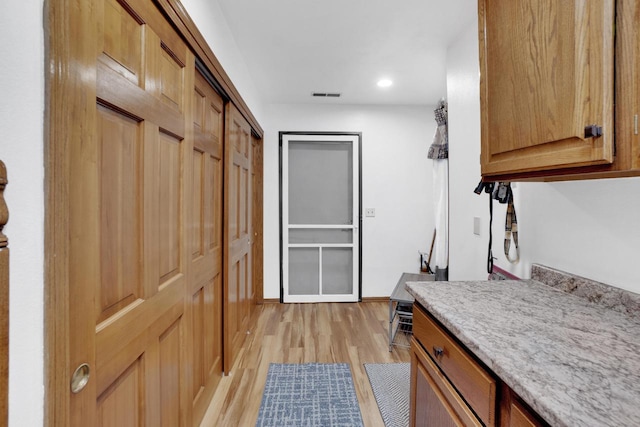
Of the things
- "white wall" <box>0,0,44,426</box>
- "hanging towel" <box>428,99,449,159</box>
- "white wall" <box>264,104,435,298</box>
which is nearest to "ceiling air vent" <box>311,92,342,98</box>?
"white wall" <box>264,104,435,298</box>

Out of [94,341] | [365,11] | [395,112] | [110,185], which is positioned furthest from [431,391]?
[395,112]

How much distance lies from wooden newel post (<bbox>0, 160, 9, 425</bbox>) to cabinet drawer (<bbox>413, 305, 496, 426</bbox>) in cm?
98

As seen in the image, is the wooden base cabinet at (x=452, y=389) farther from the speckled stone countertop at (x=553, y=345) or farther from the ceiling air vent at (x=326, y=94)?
the ceiling air vent at (x=326, y=94)

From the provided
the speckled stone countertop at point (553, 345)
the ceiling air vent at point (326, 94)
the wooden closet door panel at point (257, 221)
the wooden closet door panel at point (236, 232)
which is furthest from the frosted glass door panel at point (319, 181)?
the speckled stone countertop at point (553, 345)

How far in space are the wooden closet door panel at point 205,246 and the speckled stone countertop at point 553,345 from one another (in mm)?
1155

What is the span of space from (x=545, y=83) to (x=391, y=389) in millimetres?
1937

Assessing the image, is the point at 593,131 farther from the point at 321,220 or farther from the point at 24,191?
the point at 321,220

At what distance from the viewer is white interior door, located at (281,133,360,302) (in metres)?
3.79

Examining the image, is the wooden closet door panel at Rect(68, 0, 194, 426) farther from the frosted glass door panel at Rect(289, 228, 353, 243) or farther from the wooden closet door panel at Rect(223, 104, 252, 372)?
the frosted glass door panel at Rect(289, 228, 353, 243)

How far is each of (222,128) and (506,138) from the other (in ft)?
5.69

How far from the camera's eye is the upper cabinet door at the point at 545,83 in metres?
0.77

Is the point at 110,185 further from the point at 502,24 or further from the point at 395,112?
the point at 395,112

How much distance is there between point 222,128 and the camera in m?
2.17

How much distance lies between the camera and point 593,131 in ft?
2.55
